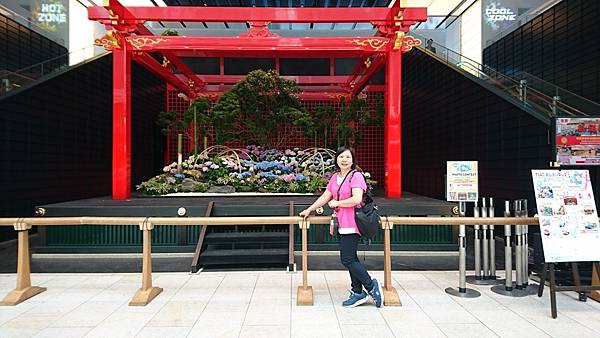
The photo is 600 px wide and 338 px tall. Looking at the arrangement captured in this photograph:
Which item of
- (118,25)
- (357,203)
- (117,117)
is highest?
(118,25)

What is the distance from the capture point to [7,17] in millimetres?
8461

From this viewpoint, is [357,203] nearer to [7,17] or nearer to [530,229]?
[530,229]

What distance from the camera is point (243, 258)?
5223 millimetres

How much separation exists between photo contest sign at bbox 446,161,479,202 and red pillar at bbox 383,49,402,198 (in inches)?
112

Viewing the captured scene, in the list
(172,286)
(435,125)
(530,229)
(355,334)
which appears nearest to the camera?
(355,334)

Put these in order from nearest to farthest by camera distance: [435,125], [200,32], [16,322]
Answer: [16,322]
[435,125]
[200,32]

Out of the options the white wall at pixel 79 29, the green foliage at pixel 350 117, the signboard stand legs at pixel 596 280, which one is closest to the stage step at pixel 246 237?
the signboard stand legs at pixel 596 280

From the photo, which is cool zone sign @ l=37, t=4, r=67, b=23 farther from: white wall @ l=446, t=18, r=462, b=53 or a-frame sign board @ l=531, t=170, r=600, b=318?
white wall @ l=446, t=18, r=462, b=53

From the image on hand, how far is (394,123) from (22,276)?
586cm

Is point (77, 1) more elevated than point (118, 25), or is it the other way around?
point (77, 1)

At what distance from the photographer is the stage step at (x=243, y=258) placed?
17.0 feet

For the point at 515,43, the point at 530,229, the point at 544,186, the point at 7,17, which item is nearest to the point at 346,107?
the point at 515,43

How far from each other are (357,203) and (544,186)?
1.84 meters

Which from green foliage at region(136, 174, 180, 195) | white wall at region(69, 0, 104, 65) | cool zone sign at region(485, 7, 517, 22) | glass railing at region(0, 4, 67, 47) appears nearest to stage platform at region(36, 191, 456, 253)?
green foliage at region(136, 174, 180, 195)
